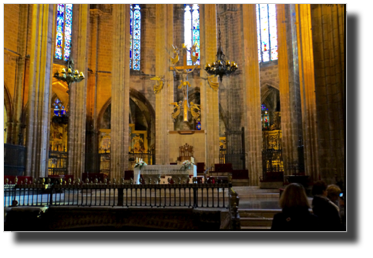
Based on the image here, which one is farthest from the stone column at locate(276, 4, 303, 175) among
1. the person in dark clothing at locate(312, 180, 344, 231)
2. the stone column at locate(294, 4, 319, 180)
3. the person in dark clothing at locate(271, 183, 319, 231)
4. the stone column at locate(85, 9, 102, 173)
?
the stone column at locate(85, 9, 102, 173)

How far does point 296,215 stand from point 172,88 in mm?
16544

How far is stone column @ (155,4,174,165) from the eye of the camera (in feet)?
62.1

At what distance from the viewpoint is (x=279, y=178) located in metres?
15.2

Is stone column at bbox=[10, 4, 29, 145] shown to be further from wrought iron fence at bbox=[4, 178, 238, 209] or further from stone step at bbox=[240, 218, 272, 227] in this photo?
stone step at bbox=[240, 218, 272, 227]

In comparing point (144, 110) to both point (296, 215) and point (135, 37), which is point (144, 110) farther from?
point (296, 215)

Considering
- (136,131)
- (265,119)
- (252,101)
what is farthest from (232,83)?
(136,131)

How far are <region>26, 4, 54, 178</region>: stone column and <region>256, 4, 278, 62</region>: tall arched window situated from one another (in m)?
15.8

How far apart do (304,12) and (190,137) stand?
8533 millimetres

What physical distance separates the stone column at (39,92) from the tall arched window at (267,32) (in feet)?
52.0

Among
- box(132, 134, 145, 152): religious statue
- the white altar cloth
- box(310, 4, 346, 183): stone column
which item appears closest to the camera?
box(310, 4, 346, 183): stone column

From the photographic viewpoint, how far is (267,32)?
25.4m


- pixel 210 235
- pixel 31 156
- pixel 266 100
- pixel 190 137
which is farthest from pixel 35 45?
pixel 266 100

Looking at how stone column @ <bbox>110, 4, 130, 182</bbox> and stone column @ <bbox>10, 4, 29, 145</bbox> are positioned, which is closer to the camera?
stone column @ <bbox>110, 4, 130, 182</bbox>

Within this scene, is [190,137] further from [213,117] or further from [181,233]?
[181,233]
